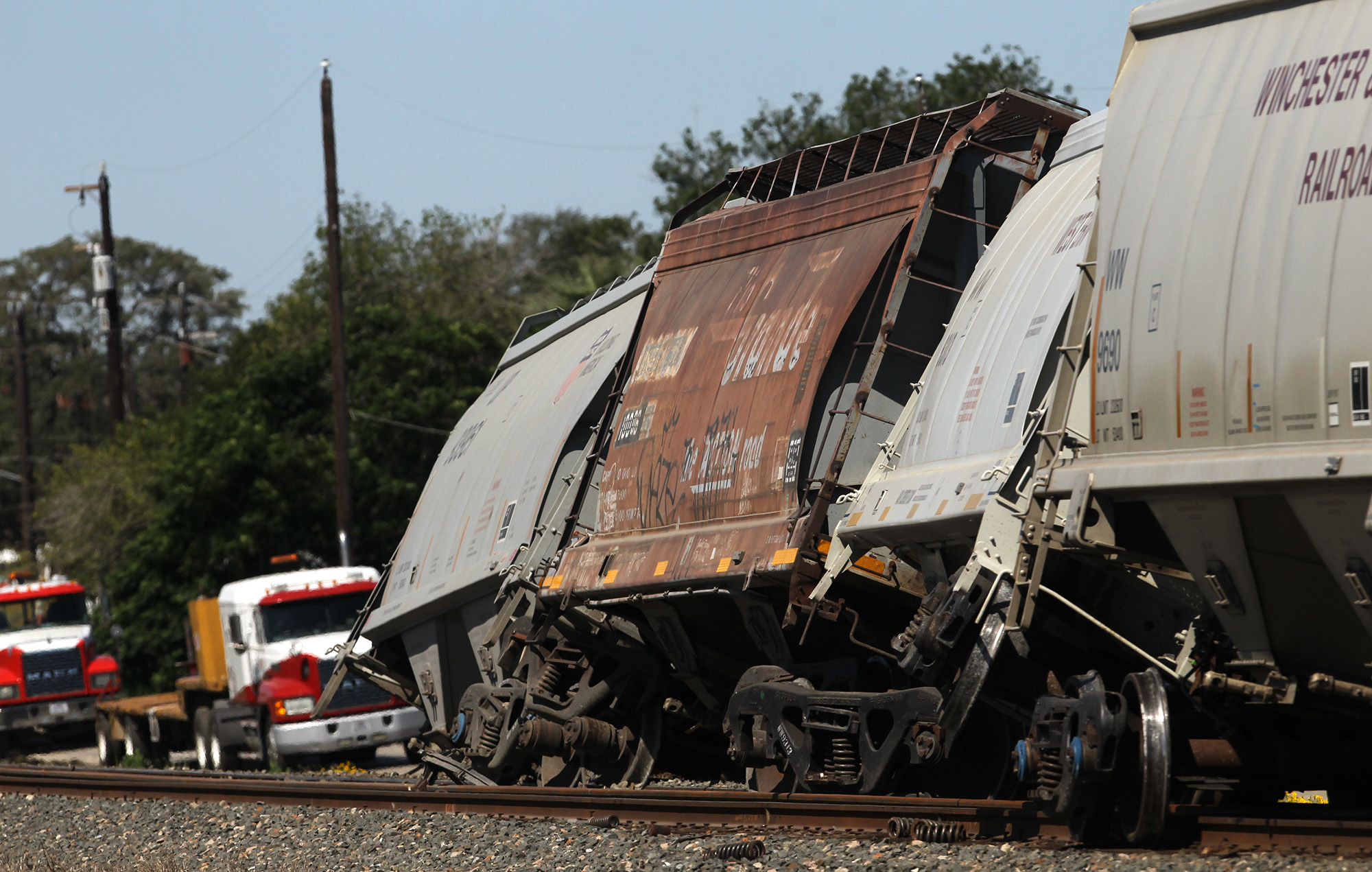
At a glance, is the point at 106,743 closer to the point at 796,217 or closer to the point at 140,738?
the point at 140,738

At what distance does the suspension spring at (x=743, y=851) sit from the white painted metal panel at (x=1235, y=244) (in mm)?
2747

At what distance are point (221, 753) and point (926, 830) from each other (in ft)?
53.4

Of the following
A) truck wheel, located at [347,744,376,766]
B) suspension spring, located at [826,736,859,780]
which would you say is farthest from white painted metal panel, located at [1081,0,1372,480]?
truck wheel, located at [347,744,376,766]

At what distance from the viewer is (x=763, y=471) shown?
11.5m

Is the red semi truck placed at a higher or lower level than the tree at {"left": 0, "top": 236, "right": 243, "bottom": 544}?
lower

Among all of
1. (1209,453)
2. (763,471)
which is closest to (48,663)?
(763,471)

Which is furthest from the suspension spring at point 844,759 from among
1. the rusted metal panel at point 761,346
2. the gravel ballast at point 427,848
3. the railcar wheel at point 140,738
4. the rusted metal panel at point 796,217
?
the railcar wheel at point 140,738

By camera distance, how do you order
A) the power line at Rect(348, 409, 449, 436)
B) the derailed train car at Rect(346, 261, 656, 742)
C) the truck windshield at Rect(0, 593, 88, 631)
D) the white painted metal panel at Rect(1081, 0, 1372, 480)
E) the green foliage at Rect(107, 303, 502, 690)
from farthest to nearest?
the power line at Rect(348, 409, 449, 436) → the green foliage at Rect(107, 303, 502, 690) → the truck windshield at Rect(0, 593, 88, 631) → the derailed train car at Rect(346, 261, 656, 742) → the white painted metal panel at Rect(1081, 0, 1372, 480)

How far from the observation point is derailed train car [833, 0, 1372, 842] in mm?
6852

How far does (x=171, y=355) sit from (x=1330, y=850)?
8280 centimetres

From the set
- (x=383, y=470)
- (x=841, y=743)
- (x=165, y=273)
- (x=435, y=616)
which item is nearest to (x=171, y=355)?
(x=165, y=273)

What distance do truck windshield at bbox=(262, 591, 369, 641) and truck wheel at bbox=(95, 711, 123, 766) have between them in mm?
6881

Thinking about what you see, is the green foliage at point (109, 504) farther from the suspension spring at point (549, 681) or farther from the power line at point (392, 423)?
the suspension spring at point (549, 681)

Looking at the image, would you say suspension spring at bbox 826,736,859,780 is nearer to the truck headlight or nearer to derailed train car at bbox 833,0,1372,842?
derailed train car at bbox 833,0,1372,842
